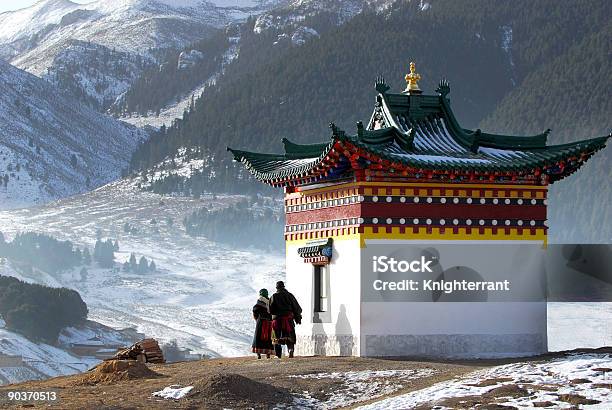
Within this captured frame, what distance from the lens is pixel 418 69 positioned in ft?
542

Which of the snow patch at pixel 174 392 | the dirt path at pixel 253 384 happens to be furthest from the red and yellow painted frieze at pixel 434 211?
the snow patch at pixel 174 392

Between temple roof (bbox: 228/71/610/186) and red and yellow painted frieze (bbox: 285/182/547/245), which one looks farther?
red and yellow painted frieze (bbox: 285/182/547/245)

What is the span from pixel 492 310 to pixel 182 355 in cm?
4771

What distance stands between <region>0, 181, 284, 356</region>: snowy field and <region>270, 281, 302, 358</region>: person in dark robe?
47392mm

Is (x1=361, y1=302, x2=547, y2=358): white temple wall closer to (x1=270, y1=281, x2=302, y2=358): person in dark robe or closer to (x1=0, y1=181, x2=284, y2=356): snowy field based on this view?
(x1=270, y1=281, x2=302, y2=358): person in dark robe

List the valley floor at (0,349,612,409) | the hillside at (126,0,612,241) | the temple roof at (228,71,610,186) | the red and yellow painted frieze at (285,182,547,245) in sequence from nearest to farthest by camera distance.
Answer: the valley floor at (0,349,612,409), the temple roof at (228,71,610,186), the red and yellow painted frieze at (285,182,547,245), the hillside at (126,0,612,241)

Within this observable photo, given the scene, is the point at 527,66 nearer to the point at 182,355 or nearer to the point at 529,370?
the point at 182,355

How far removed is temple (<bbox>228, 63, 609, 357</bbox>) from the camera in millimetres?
25531

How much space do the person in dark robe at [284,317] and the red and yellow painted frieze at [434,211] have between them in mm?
1762

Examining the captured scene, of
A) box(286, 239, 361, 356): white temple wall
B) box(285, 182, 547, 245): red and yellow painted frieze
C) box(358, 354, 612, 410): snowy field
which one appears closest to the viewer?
box(358, 354, 612, 410): snowy field

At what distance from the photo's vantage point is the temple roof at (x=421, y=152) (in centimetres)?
2514

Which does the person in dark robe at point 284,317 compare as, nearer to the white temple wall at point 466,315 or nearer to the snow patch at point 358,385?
the white temple wall at point 466,315

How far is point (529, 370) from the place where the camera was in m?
20.7

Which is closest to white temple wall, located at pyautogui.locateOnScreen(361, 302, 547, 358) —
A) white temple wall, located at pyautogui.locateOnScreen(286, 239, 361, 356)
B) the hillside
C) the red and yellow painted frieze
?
white temple wall, located at pyautogui.locateOnScreen(286, 239, 361, 356)
